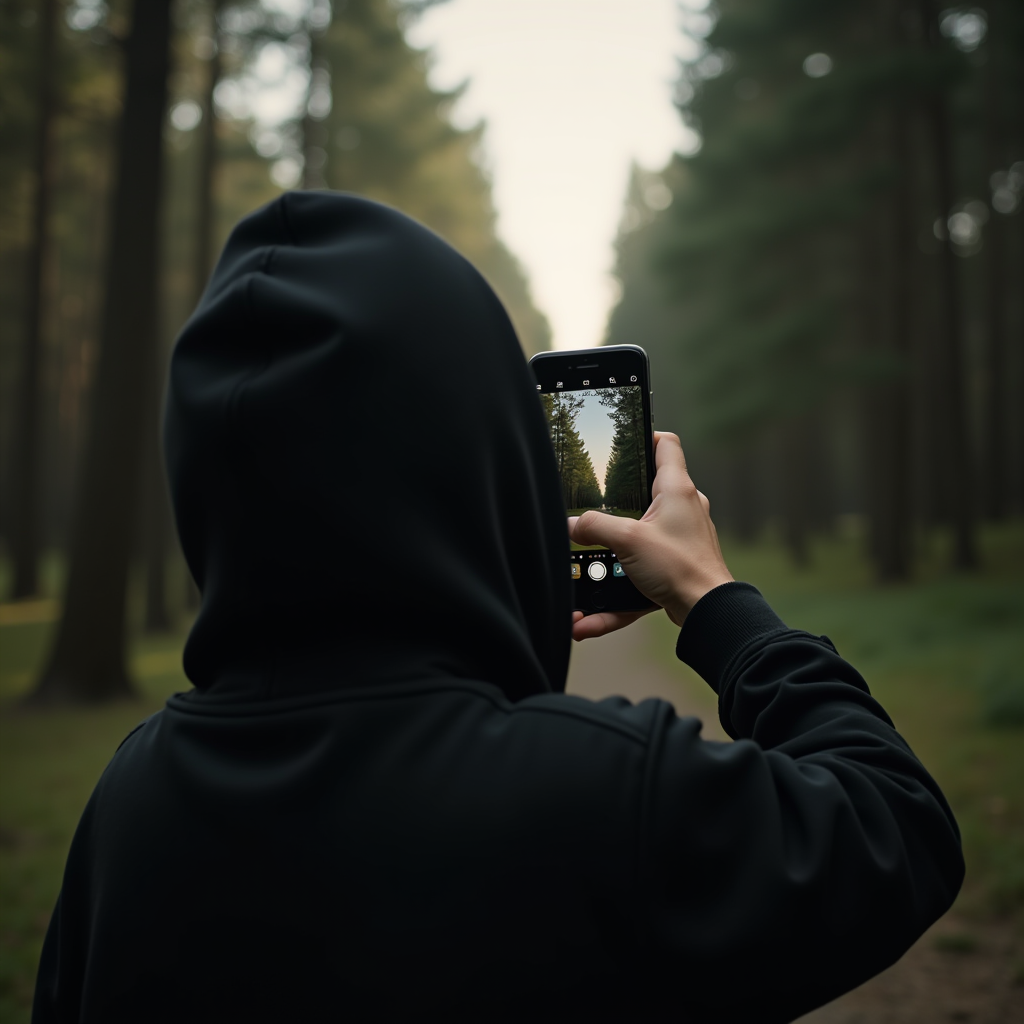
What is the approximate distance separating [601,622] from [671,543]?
0.32 meters

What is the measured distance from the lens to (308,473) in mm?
1095

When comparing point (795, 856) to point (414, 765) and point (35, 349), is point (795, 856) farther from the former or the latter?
point (35, 349)

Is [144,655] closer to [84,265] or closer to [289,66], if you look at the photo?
[289,66]

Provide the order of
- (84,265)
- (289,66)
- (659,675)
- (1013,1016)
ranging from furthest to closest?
1. (84,265)
2. (289,66)
3. (659,675)
4. (1013,1016)

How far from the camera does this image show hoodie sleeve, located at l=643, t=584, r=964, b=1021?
0.99 metres

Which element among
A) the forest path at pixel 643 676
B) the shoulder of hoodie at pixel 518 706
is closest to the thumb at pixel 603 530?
the shoulder of hoodie at pixel 518 706

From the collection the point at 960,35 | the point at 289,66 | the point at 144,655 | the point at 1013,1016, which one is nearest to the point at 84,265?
the point at 289,66

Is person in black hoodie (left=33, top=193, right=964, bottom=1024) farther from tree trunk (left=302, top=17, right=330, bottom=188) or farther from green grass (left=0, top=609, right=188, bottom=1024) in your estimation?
tree trunk (left=302, top=17, right=330, bottom=188)

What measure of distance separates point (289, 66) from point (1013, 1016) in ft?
60.7

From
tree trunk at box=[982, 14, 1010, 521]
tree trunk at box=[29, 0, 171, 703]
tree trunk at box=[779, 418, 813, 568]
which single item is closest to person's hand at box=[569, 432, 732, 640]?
tree trunk at box=[29, 0, 171, 703]

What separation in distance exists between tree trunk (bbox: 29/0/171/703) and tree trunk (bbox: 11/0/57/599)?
7.07m

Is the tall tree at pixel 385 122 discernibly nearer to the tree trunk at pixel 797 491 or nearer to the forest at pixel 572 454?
the tree trunk at pixel 797 491

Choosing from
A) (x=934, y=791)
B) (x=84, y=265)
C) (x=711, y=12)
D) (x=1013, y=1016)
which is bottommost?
(x=1013, y=1016)

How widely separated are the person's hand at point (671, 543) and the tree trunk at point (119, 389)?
9603 mm
